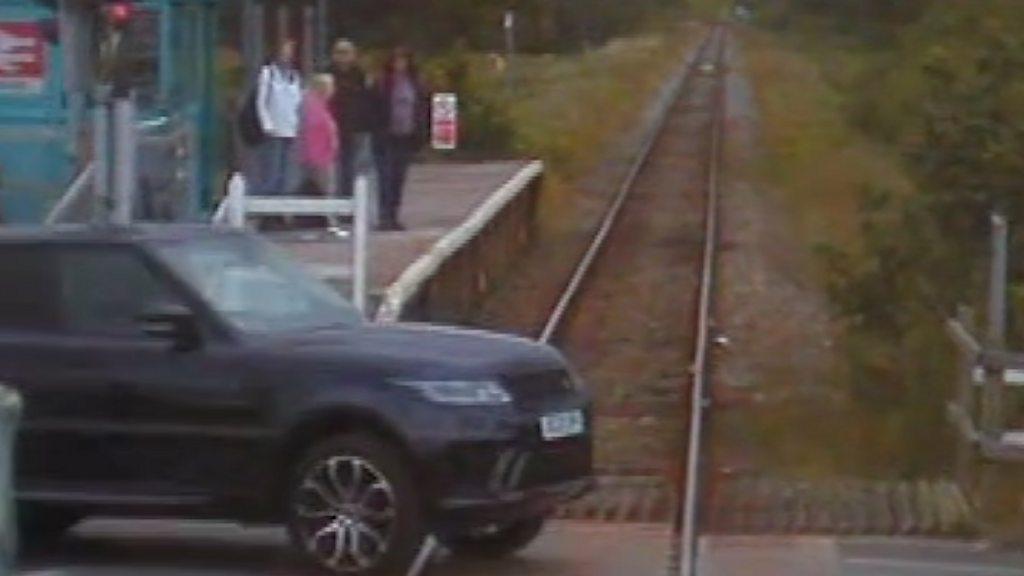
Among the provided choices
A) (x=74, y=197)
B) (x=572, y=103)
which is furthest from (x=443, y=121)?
(x=572, y=103)

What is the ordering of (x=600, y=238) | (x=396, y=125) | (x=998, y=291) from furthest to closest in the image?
(x=600, y=238) < (x=396, y=125) < (x=998, y=291)

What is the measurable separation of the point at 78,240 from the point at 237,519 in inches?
→ 63.6

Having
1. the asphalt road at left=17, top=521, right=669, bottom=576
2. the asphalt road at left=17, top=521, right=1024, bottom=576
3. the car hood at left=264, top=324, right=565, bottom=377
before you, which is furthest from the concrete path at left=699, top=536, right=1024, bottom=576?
the car hood at left=264, top=324, right=565, bottom=377

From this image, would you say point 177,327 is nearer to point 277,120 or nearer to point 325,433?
point 325,433

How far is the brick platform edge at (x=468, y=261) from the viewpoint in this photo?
2227 centimetres

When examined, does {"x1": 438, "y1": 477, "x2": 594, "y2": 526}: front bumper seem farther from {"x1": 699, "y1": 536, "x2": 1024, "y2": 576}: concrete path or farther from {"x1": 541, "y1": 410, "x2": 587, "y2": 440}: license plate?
{"x1": 699, "y1": 536, "x2": 1024, "y2": 576}: concrete path

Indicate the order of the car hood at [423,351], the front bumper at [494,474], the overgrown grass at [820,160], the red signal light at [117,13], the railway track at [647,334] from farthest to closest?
the overgrown grass at [820,160] → the red signal light at [117,13] → the railway track at [647,334] → the car hood at [423,351] → the front bumper at [494,474]

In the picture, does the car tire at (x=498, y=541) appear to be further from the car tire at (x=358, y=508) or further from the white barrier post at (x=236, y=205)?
the white barrier post at (x=236, y=205)

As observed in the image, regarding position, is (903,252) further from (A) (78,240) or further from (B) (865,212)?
(A) (78,240)

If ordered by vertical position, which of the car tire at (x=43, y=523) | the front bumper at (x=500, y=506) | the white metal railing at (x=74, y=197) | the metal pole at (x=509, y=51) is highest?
the front bumper at (x=500, y=506)

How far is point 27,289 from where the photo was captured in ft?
50.1

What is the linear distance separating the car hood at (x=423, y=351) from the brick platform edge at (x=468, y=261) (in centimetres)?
362

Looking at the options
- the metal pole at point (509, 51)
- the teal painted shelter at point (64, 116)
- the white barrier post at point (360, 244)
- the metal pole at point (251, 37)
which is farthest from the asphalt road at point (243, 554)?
the metal pole at point (509, 51)

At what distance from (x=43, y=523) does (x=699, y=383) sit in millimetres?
9042
